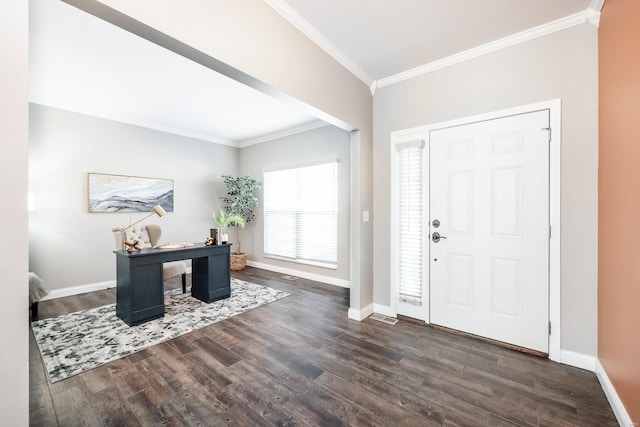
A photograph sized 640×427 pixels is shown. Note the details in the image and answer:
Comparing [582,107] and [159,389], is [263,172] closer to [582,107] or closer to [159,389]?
[159,389]

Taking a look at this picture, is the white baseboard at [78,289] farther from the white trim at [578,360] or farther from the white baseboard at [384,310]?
the white trim at [578,360]

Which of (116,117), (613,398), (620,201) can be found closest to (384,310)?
(613,398)

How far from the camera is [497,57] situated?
2512 mm

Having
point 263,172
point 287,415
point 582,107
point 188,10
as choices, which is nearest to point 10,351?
point 287,415

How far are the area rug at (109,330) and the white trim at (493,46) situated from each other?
3320mm

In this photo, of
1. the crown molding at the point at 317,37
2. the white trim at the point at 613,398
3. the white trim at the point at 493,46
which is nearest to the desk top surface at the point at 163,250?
the crown molding at the point at 317,37

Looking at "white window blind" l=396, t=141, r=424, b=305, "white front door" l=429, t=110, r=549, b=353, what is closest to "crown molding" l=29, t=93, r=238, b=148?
"white window blind" l=396, t=141, r=424, b=305

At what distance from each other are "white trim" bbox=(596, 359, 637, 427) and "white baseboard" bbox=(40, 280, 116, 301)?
19.3ft

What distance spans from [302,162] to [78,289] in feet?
13.4

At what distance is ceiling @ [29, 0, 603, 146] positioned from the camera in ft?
6.87

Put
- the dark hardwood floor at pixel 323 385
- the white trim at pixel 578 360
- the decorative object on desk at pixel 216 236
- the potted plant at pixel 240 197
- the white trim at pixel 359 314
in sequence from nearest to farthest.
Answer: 1. the dark hardwood floor at pixel 323 385
2. the white trim at pixel 578 360
3. the white trim at pixel 359 314
4. the decorative object on desk at pixel 216 236
5. the potted plant at pixel 240 197

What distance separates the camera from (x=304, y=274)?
16.3 feet

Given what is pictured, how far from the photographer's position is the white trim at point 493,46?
2.18 meters

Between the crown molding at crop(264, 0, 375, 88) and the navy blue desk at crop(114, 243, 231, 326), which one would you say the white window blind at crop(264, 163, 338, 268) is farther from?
the navy blue desk at crop(114, 243, 231, 326)
